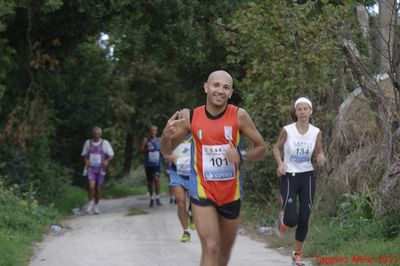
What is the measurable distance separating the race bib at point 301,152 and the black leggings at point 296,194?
17 cm

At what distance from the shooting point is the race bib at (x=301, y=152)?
9289 millimetres

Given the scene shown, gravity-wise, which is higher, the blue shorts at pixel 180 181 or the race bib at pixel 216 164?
the race bib at pixel 216 164

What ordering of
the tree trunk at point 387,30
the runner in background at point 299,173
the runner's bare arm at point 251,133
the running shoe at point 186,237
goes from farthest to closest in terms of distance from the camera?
the running shoe at point 186,237
the tree trunk at point 387,30
the runner in background at point 299,173
the runner's bare arm at point 251,133

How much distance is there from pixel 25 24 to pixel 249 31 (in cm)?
591

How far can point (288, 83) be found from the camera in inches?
512

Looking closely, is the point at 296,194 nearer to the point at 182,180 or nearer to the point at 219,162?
the point at 219,162

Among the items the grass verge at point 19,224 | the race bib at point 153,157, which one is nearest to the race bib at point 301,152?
the grass verge at point 19,224

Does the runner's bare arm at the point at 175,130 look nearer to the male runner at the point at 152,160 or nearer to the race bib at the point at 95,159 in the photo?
the race bib at the point at 95,159

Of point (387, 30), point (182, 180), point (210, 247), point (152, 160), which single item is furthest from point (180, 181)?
point (152, 160)

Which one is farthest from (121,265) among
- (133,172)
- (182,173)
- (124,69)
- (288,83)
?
(133,172)

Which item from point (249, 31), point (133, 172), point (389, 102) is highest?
point (249, 31)

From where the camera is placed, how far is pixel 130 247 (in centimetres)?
1124

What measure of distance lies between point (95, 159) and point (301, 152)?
9508 millimetres

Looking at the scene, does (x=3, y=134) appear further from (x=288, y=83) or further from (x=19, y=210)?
A: (x=288, y=83)
